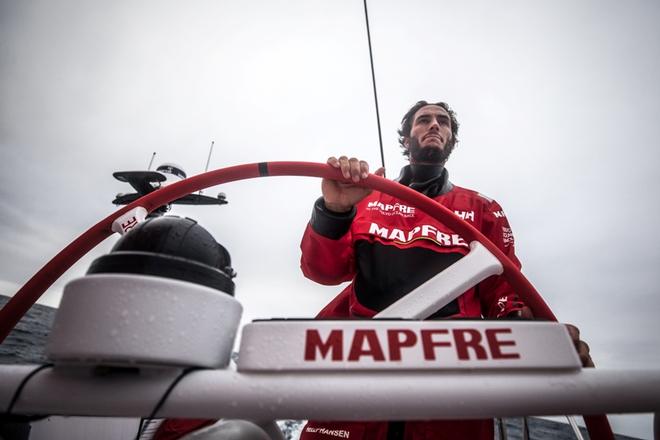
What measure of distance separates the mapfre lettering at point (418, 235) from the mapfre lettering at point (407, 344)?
32.9 inches

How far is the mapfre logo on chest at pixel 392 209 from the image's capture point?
148 centimetres

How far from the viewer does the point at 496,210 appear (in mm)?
1459

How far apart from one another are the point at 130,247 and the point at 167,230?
0.18 feet

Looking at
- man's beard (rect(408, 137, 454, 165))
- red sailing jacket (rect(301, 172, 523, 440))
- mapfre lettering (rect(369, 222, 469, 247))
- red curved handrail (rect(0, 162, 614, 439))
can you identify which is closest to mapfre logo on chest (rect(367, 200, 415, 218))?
red sailing jacket (rect(301, 172, 523, 440))

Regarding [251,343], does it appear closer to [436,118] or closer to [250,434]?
[250,434]

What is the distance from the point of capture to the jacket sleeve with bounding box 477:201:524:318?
110cm

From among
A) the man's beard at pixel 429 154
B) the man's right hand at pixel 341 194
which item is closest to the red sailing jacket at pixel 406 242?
the man's right hand at pixel 341 194

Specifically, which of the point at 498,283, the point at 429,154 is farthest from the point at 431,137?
the point at 498,283

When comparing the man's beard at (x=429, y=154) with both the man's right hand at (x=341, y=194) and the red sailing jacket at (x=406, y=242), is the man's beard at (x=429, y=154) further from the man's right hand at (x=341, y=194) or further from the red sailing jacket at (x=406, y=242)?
the man's right hand at (x=341, y=194)

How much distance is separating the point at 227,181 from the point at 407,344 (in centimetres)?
57

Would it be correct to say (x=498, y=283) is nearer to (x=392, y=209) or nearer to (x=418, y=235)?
(x=418, y=235)

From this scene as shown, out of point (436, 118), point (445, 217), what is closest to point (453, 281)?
point (445, 217)

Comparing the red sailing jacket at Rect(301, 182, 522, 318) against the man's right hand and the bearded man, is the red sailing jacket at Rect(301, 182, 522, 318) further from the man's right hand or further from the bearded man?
the man's right hand

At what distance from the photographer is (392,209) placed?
4.98 feet
